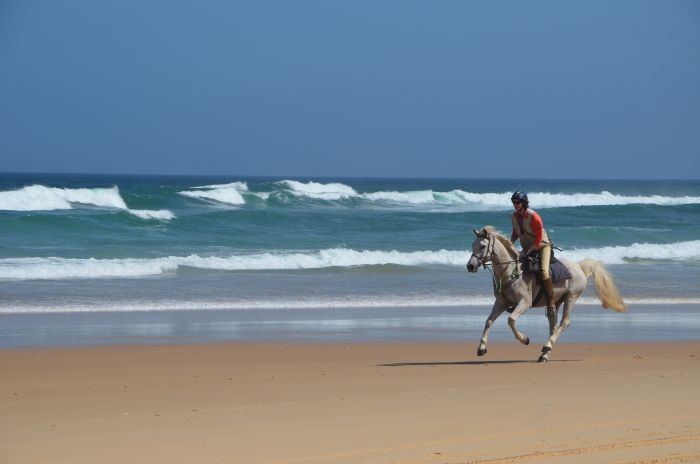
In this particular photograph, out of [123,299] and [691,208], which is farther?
[691,208]

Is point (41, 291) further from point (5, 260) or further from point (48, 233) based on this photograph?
point (48, 233)

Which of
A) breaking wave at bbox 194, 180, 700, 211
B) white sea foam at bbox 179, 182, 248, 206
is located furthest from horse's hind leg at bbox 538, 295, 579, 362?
white sea foam at bbox 179, 182, 248, 206

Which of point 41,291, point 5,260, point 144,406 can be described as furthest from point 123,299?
point 144,406

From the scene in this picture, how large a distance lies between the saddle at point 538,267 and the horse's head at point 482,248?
545 millimetres

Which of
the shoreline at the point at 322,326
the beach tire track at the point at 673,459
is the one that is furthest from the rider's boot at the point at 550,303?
the beach tire track at the point at 673,459

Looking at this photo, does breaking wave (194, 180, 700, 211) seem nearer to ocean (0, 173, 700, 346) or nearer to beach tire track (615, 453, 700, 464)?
ocean (0, 173, 700, 346)

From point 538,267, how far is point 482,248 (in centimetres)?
86

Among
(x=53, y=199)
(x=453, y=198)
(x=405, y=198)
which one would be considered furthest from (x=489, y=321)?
(x=453, y=198)

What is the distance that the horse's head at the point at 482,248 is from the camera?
10906mm

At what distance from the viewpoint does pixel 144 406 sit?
7.87 metres

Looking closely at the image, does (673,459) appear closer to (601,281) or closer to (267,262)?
(601,281)

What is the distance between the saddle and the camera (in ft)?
37.3

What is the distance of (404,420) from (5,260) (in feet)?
63.1

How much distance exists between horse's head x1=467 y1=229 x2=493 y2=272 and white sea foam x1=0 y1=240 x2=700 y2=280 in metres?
12.4
